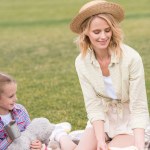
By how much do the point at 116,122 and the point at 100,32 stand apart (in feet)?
2.56

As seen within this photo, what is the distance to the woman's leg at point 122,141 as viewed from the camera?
180 inches

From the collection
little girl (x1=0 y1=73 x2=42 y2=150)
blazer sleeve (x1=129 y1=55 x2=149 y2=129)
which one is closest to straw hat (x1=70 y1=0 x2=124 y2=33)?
blazer sleeve (x1=129 y1=55 x2=149 y2=129)

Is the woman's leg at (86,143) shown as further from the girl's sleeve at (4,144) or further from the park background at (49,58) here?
the park background at (49,58)

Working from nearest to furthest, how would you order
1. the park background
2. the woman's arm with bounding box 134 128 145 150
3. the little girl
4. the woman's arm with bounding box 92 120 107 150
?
the woman's arm with bounding box 134 128 145 150 < the woman's arm with bounding box 92 120 107 150 < the little girl < the park background

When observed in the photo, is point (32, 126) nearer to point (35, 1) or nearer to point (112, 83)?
point (112, 83)

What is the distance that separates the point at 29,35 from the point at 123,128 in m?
11.5

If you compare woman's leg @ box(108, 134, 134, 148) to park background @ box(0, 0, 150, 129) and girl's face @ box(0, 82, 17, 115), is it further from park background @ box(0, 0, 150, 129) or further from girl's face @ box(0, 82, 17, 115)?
park background @ box(0, 0, 150, 129)

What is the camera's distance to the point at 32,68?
32.8 ft

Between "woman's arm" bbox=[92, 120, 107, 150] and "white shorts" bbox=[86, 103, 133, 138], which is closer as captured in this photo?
"woman's arm" bbox=[92, 120, 107, 150]

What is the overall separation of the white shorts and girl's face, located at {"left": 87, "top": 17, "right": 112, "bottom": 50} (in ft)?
1.77

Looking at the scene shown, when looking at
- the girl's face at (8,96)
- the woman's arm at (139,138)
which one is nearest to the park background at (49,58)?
the girl's face at (8,96)

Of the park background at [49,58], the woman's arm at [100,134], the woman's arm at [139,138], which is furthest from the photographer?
the park background at [49,58]

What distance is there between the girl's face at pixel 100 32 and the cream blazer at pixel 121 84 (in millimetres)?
136

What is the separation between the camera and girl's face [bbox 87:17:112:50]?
447 centimetres
